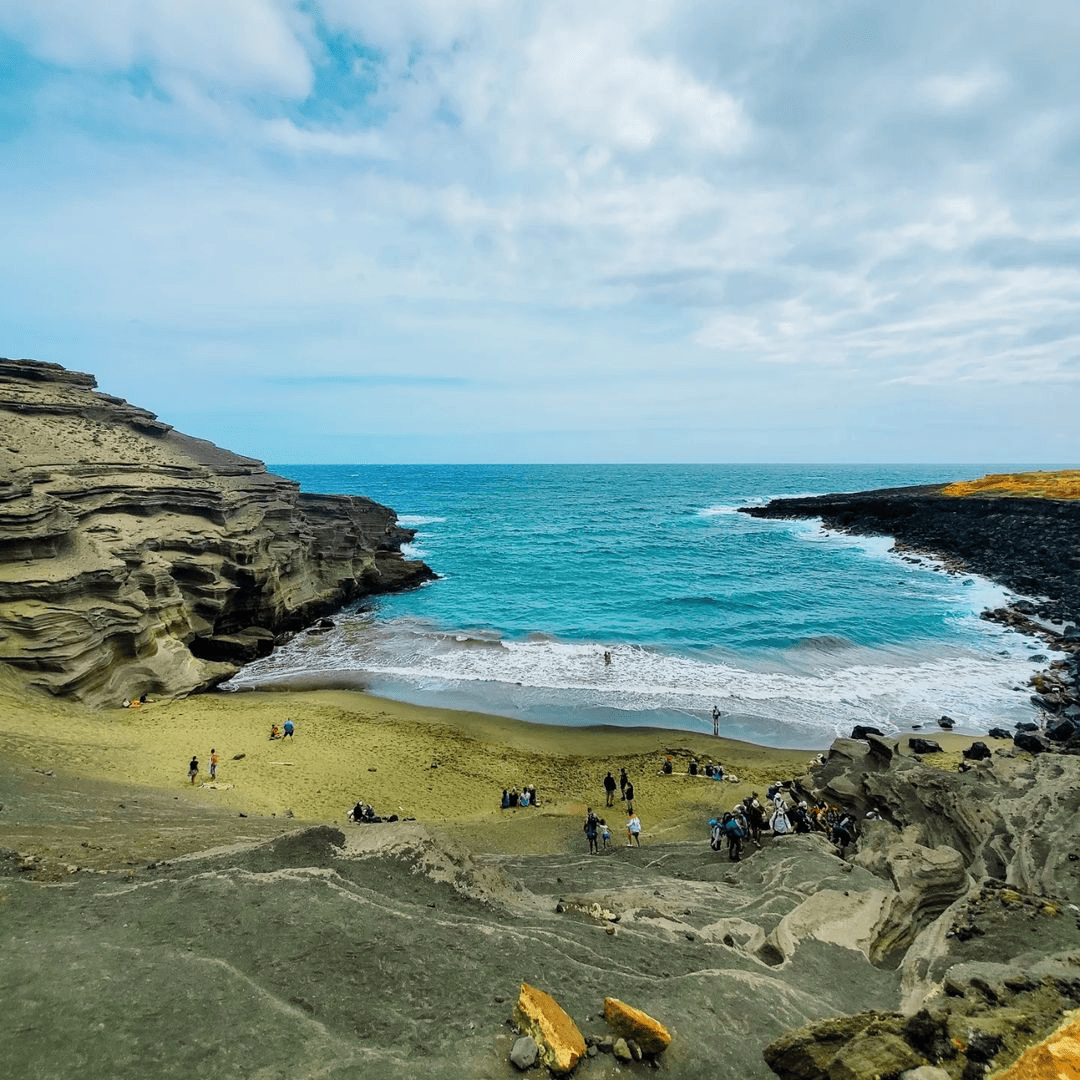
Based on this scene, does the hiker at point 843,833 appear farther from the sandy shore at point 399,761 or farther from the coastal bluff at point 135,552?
the coastal bluff at point 135,552

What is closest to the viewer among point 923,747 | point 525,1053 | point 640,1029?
point 525,1053

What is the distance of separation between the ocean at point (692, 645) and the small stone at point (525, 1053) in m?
17.1

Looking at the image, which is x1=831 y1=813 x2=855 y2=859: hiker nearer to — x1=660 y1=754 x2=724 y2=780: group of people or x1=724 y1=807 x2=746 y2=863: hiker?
x1=724 y1=807 x2=746 y2=863: hiker

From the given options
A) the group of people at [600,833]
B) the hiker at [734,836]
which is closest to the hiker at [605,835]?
the group of people at [600,833]

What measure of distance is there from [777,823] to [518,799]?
6.64m

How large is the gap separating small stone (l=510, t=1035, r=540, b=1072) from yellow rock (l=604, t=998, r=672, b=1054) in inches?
33.8

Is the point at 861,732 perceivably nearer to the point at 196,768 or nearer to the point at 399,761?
the point at 399,761

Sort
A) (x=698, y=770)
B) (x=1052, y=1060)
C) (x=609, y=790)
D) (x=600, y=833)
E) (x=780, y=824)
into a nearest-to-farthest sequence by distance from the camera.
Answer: (x=1052, y=1060)
(x=780, y=824)
(x=600, y=833)
(x=609, y=790)
(x=698, y=770)

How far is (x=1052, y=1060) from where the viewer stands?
142 inches

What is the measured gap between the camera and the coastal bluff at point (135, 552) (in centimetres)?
1964

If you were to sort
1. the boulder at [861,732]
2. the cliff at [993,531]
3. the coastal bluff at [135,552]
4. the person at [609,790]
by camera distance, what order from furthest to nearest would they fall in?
the cliff at [993,531] < the boulder at [861,732] < the coastal bluff at [135,552] < the person at [609,790]

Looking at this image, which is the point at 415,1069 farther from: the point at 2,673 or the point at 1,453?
the point at 1,453

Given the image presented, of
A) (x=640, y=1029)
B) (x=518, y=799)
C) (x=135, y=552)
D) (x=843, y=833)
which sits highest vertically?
(x=135, y=552)

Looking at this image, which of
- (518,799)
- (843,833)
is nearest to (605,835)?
(518,799)
